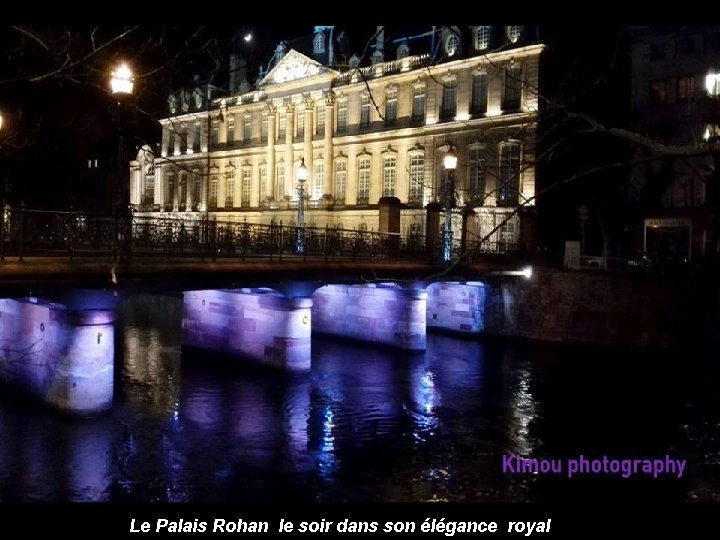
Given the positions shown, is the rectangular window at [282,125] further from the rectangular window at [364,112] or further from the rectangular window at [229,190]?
the rectangular window at [364,112]

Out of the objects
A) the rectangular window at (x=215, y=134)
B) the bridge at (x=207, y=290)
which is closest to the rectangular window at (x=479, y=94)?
the bridge at (x=207, y=290)

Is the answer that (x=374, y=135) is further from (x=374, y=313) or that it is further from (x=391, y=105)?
(x=374, y=313)

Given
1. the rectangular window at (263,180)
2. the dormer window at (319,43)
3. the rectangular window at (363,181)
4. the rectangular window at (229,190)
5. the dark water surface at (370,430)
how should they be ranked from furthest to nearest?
the rectangular window at (229,190)
the rectangular window at (263,180)
the dormer window at (319,43)
the rectangular window at (363,181)
the dark water surface at (370,430)

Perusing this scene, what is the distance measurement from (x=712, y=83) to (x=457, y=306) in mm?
17064

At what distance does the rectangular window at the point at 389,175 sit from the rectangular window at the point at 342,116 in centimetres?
552

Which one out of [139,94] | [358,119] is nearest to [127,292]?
[139,94]

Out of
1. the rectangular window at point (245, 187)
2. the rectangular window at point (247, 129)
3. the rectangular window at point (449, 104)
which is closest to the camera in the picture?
the rectangular window at point (449, 104)

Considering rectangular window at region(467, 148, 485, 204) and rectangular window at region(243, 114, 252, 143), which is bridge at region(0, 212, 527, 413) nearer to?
rectangular window at region(467, 148, 485, 204)

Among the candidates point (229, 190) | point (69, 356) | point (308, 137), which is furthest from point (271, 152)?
point (69, 356)

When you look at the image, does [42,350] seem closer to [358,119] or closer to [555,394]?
[555,394]

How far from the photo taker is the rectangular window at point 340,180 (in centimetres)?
5559

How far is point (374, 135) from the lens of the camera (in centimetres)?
5291

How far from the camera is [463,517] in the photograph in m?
11.3

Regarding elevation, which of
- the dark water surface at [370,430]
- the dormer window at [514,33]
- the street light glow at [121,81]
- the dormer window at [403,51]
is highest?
the dormer window at [403,51]
